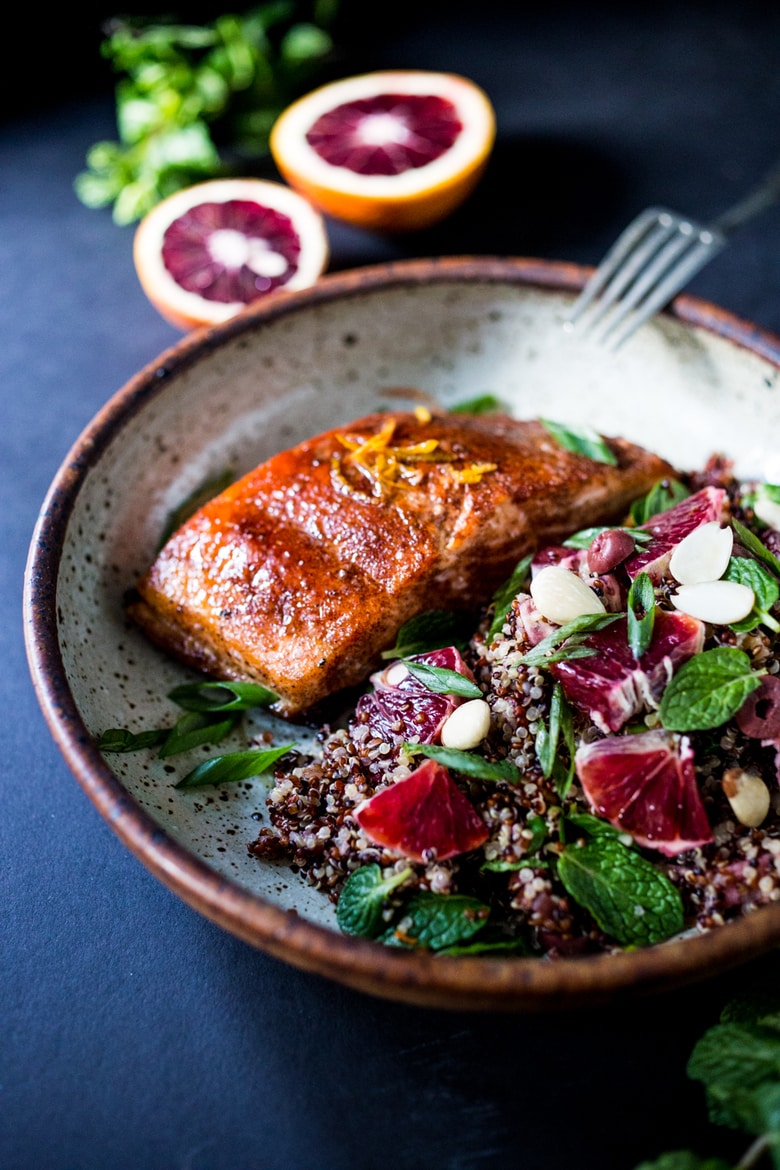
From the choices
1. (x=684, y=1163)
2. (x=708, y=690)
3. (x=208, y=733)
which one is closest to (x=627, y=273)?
(x=708, y=690)

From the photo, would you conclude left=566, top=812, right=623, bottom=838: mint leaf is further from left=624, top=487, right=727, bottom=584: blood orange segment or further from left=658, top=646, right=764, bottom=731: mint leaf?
left=624, top=487, right=727, bottom=584: blood orange segment

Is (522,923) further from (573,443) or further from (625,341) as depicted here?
(625,341)

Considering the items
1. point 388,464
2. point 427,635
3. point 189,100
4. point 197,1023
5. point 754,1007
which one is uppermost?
point 189,100

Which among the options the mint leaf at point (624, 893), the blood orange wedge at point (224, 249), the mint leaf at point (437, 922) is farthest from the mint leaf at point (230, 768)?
the blood orange wedge at point (224, 249)

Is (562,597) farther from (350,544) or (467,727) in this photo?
(350,544)

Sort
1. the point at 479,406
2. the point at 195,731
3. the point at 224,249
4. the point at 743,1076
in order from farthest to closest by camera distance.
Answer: the point at 224,249 → the point at 479,406 → the point at 195,731 → the point at 743,1076

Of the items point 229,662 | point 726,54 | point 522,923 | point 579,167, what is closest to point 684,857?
point 522,923

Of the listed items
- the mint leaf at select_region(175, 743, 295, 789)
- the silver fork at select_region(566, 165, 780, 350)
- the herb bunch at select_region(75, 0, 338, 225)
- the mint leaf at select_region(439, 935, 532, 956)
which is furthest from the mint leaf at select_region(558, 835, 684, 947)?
the herb bunch at select_region(75, 0, 338, 225)

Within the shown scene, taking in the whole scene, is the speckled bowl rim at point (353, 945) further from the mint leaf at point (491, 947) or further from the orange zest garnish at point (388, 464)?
the orange zest garnish at point (388, 464)
